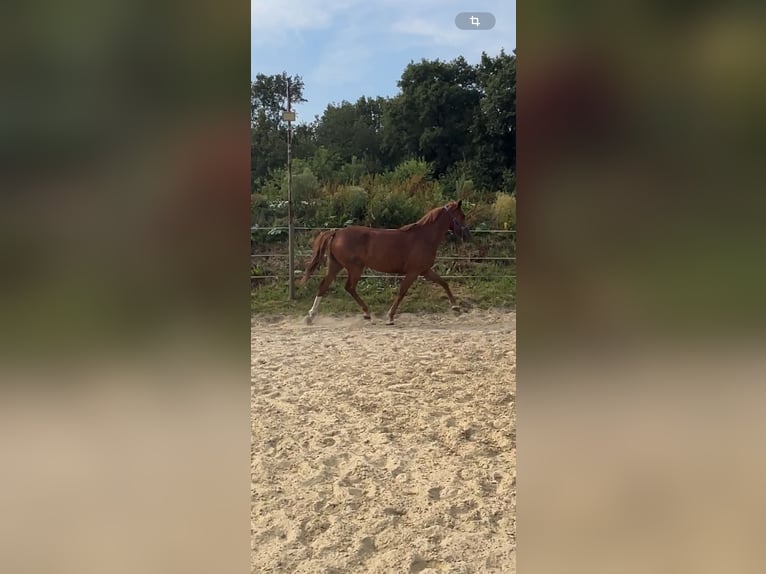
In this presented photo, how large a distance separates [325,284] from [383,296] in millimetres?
716

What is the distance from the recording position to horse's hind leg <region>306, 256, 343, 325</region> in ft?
17.9

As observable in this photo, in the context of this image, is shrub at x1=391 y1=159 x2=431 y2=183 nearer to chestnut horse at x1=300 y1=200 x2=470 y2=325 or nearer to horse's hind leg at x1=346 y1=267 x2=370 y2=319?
chestnut horse at x1=300 y1=200 x2=470 y2=325

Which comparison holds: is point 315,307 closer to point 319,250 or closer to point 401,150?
point 319,250

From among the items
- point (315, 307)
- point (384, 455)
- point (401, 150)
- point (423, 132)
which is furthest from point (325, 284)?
point (384, 455)

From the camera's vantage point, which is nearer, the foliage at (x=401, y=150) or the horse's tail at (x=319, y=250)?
the horse's tail at (x=319, y=250)

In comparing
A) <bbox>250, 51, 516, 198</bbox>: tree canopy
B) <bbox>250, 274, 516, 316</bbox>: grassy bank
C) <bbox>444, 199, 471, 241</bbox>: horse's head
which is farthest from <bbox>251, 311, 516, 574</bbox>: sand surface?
<bbox>250, 51, 516, 198</bbox>: tree canopy

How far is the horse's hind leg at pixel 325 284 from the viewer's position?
5449 mm

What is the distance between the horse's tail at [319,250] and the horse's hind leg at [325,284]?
104 mm

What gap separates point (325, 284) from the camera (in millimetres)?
5496

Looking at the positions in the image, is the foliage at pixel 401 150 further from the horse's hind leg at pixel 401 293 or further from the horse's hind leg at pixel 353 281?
the horse's hind leg at pixel 401 293

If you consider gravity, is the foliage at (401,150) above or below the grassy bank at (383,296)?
above

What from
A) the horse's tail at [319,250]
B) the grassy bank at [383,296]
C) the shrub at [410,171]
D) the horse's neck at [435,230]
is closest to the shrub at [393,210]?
the shrub at [410,171]
